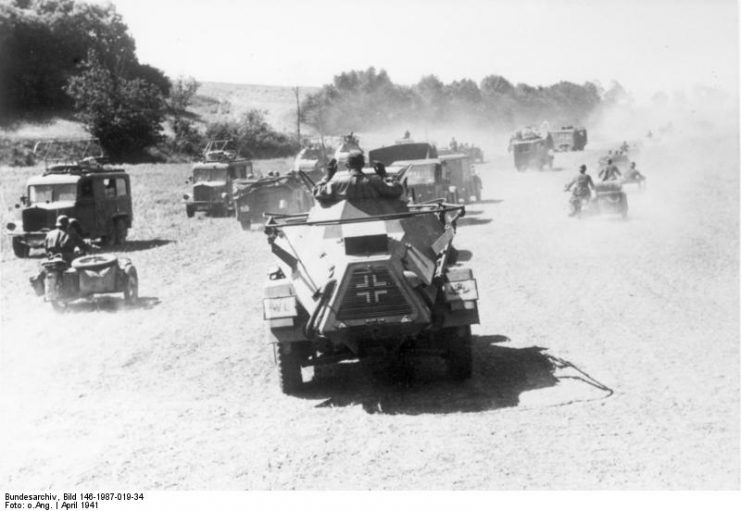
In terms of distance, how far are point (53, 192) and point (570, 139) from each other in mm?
41122

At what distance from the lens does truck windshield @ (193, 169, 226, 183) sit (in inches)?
1141

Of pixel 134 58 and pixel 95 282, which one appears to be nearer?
pixel 95 282

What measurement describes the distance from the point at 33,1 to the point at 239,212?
A: 15571mm

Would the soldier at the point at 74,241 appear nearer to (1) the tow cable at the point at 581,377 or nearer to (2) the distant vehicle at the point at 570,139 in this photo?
(1) the tow cable at the point at 581,377

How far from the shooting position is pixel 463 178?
94.6 ft

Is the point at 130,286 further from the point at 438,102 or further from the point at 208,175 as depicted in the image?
the point at 438,102

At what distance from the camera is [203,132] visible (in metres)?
47.2

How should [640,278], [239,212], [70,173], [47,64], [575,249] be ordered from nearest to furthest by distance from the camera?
[640,278] → [575,249] → [70,173] → [239,212] → [47,64]

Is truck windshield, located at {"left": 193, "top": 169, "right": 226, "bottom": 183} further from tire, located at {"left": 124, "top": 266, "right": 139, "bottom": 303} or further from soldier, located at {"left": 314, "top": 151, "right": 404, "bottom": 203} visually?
soldier, located at {"left": 314, "top": 151, "right": 404, "bottom": 203}

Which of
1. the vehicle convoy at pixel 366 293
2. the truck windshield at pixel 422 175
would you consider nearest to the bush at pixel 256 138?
the truck windshield at pixel 422 175

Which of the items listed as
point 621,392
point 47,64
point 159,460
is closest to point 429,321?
point 621,392

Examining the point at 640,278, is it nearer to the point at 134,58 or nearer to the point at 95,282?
the point at 95,282

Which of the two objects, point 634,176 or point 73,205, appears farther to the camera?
point 634,176

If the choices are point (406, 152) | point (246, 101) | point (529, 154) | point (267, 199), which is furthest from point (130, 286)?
point (246, 101)
